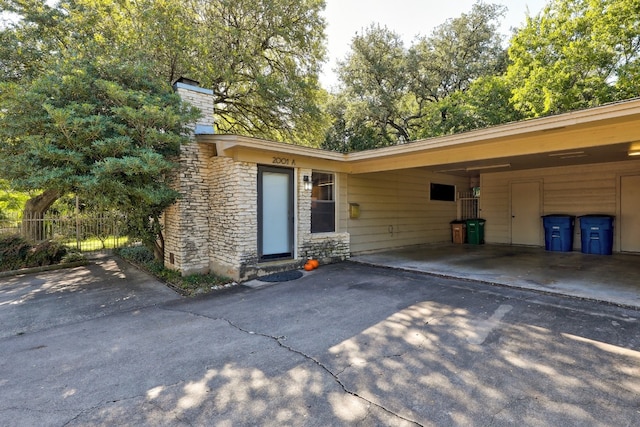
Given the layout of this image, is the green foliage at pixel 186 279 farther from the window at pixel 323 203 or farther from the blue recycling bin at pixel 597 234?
the blue recycling bin at pixel 597 234

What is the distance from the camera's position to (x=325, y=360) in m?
2.84

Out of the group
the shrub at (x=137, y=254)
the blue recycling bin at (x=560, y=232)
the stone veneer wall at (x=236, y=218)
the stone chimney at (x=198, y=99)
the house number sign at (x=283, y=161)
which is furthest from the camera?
the blue recycling bin at (x=560, y=232)

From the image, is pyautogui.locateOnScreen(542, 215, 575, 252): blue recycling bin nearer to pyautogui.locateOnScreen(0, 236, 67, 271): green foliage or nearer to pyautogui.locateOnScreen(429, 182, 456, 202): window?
pyautogui.locateOnScreen(429, 182, 456, 202): window

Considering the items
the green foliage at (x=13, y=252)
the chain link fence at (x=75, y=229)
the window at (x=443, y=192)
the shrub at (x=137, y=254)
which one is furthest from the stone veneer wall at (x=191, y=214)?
the window at (x=443, y=192)

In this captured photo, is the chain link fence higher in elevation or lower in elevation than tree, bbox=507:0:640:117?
lower

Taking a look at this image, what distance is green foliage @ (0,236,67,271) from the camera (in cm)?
704

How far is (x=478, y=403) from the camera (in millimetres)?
2178

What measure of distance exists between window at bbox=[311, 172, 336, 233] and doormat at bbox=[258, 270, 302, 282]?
1193 millimetres

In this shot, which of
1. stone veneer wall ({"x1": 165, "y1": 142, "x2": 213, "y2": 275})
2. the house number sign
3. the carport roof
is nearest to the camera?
the carport roof

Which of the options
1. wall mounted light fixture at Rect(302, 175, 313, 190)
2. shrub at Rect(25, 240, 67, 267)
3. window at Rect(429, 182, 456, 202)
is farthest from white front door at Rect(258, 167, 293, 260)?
window at Rect(429, 182, 456, 202)

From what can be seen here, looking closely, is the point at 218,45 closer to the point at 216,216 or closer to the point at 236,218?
the point at 216,216

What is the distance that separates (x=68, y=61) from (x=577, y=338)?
27.6ft

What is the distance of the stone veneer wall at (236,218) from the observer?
18.8ft

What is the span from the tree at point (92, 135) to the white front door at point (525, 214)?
9405 millimetres
